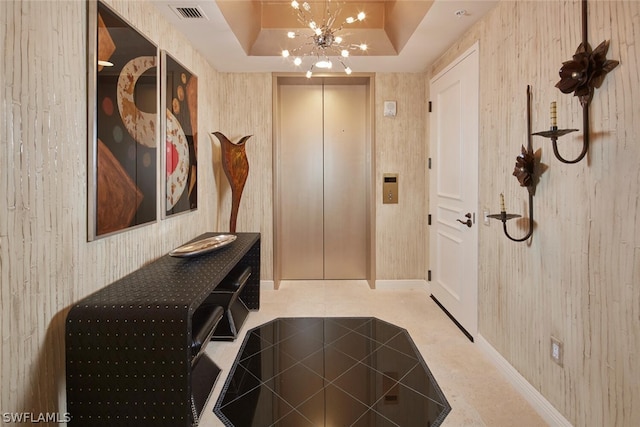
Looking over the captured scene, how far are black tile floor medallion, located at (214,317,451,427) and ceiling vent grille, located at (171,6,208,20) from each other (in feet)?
8.44

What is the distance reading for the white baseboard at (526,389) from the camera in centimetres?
179

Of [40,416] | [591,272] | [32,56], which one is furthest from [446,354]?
[32,56]

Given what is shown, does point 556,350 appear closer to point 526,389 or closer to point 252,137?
point 526,389

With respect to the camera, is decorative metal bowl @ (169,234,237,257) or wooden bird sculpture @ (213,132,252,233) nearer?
decorative metal bowl @ (169,234,237,257)

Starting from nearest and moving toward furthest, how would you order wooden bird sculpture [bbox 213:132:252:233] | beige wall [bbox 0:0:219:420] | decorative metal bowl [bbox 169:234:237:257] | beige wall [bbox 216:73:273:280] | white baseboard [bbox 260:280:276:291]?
beige wall [bbox 0:0:219:420]
decorative metal bowl [bbox 169:234:237:257]
wooden bird sculpture [bbox 213:132:252:233]
beige wall [bbox 216:73:273:280]
white baseboard [bbox 260:280:276:291]

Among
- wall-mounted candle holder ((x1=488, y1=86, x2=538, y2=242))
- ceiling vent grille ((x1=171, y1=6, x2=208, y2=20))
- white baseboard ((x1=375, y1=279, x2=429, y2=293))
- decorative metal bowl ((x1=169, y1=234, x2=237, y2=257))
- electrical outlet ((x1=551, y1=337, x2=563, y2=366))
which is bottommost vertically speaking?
white baseboard ((x1=375, y1=279, x2=429, y2=293))

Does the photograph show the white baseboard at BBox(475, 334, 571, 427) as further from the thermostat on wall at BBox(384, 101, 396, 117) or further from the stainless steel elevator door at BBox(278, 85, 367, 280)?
the thermostat on wall at BBox(384, 101, 396, 117)

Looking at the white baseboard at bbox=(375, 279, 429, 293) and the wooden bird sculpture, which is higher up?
the wooden bird sculpture

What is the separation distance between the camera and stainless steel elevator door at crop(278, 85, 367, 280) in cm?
426

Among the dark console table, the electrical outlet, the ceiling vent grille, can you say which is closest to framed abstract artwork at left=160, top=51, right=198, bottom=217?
the ceiling vent grille

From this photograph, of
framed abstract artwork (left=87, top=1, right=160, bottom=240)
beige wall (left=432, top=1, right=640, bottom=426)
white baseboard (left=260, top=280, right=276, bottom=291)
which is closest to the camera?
beige wall (left=432, top=1, right=640, bottom=426)

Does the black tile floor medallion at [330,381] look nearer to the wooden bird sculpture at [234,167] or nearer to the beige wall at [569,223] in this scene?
the beige wall at [569,223]

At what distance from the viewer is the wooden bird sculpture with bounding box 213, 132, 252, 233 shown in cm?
358

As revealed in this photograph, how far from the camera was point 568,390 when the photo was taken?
171 cm
